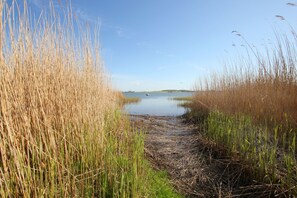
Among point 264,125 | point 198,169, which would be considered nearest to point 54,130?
point 198,169

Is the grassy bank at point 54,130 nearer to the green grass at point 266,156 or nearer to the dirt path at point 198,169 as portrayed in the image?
the dirt path at point 198,169

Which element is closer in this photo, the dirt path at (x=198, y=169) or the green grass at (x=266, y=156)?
the green grass at (x=266, y=156)

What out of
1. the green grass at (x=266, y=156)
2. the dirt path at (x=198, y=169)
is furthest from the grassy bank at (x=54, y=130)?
the green grass at (x=266, y=156)

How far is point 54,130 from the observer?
5.82 ft

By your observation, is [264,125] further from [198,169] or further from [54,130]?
[54,130]

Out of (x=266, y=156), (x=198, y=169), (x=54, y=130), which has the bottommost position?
(x=198, y=169)

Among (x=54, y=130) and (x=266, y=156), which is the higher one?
(x=54, y=130)

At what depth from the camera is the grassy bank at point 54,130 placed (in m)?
1.37

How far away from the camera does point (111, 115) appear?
3768 millimetres

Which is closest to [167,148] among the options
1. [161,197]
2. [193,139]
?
[193,139]

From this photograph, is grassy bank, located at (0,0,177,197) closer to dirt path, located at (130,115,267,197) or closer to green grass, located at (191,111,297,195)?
dirt path, located at (130,115,267,197)

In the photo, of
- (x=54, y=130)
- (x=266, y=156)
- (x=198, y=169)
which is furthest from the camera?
(x=198, y=169)

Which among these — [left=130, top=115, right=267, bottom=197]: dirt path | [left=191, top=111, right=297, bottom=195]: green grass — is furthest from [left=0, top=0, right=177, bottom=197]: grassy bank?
[left=191, top=111, right=297, bottom=195]: green grass

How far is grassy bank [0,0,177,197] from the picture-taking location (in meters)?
1.37
